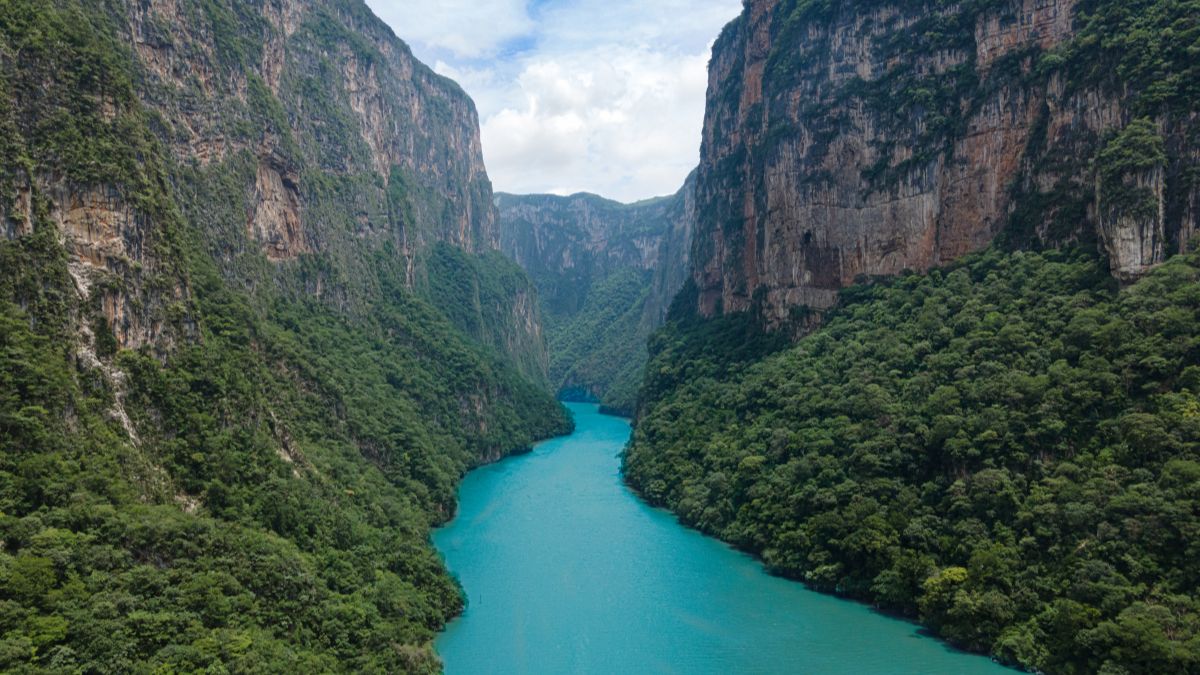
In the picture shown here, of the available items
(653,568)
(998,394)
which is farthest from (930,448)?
(653,568)

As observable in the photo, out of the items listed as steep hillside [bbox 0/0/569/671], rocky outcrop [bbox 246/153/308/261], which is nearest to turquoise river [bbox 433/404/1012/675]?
steep hillside [bbox 0/0/569/671]

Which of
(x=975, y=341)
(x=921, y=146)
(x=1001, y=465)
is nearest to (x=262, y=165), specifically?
(x=921, y=146)

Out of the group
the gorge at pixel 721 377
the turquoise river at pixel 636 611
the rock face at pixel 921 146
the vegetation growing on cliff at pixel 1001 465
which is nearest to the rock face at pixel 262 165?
the gorge at pixel 721 377

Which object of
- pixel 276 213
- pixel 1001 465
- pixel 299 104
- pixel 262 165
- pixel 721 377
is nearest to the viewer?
pixel 1001 465

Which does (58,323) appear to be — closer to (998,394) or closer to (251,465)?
(251,465)

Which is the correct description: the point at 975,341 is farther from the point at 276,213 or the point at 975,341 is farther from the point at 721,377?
the point at 276,213

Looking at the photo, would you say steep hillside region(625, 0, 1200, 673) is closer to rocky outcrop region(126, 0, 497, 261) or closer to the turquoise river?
the turquoise river

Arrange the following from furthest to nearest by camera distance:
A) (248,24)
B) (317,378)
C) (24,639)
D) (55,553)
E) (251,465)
Result: 1. (248,24)
2. (317,378)
3. (251,465)
4. (55,553)
5. (24,639)
